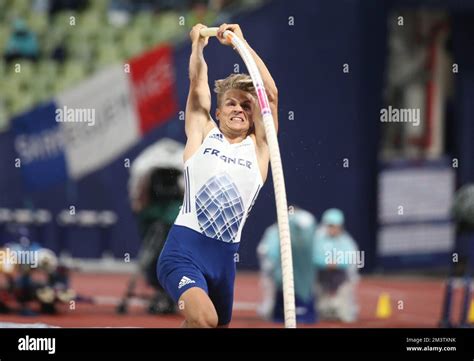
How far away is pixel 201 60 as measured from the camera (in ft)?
27.3

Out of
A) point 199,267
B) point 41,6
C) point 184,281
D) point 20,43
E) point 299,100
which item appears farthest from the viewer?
point 41,6

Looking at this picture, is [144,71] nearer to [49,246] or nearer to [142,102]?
[142,102]

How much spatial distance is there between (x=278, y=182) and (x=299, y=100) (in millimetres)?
5435

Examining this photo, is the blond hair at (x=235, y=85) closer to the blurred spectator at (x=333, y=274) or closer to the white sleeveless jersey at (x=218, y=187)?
the white sleeveless jersey at (x=218, y=187)

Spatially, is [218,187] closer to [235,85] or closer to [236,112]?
[236,112]

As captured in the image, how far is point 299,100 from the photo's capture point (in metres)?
13.0

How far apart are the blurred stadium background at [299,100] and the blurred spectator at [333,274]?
0.28m

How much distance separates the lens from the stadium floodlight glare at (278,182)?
25.0 ft

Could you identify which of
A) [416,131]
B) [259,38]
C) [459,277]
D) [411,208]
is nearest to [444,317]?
[459,277]

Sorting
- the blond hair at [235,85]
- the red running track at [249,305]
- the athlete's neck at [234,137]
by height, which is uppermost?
the blond hair at [235,85]

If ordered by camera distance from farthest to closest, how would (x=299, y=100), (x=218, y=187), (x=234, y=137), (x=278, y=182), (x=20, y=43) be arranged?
1. (x=20, y=43)
2. (x=299, y=100)
3. (x=234, y=137)
4. (x=218, y=187)
5. (x=278, y=182)

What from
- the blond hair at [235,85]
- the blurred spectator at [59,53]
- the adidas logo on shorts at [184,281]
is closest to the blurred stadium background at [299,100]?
the blurred spectator at [59,53]

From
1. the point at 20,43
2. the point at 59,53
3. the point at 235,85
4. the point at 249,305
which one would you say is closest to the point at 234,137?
the point at 235,85

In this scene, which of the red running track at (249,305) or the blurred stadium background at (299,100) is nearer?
the red running track at (249,305)
